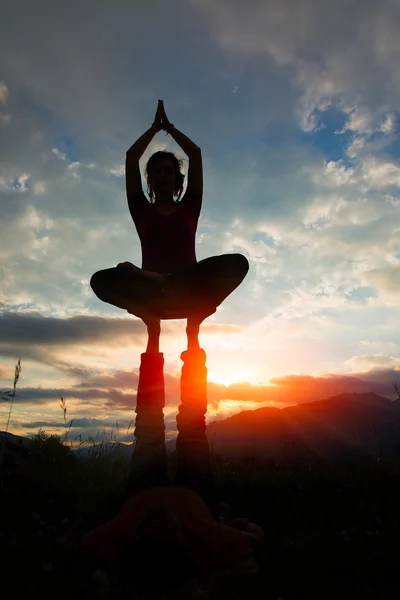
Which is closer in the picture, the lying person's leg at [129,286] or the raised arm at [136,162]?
the lying person's leg at [129,286]

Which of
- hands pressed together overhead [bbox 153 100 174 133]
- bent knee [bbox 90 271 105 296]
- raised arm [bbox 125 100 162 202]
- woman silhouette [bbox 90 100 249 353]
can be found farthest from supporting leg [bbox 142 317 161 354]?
hands pressed together overhead [bbox 153 100 174 133]

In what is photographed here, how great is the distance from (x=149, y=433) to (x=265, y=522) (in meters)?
1.99

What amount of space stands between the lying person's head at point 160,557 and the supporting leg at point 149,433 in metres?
1.05

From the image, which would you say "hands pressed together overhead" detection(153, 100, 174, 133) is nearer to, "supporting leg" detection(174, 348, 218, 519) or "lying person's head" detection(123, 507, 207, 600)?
"supporting leg" detection(174, 348, 218, 519)

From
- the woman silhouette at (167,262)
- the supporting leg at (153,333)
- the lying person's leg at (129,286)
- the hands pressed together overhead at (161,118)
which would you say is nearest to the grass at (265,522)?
the supporting leg at (153,333)

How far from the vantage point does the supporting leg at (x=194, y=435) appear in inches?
170

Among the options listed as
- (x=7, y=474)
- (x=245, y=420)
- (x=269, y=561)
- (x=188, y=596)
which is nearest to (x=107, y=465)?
(x=7, y=474)

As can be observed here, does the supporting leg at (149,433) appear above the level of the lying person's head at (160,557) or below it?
above

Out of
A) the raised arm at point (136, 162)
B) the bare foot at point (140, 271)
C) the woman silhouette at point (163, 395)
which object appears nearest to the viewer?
the woman silhouette at point (163, 395)

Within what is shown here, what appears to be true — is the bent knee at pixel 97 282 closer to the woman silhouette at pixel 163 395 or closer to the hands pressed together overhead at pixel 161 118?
the woman silhouette at pixel 163 395

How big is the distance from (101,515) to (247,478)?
2.69 metres

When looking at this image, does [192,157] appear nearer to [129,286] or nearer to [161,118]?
[161,118]

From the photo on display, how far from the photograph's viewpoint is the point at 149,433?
14.3 feet

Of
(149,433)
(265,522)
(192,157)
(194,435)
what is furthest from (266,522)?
(192,157)
